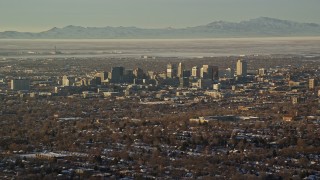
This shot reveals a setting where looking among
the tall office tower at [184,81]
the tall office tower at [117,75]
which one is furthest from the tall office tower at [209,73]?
the tall office tower at [117,75]

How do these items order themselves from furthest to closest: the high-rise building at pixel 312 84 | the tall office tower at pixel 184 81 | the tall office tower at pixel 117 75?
the tall office tower at pixel 117 75 < the tall office tower at pixel 184 81 < the high-rise building at pixel 312 84

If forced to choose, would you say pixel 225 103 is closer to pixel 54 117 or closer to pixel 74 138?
pixel 54 117

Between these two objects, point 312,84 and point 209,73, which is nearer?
point 312,84

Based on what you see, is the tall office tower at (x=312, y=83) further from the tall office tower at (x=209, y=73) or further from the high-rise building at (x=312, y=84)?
the tall office tower at (x=209, y=73)

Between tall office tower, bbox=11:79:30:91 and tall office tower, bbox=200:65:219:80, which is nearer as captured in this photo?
tall office tower, bbox=11:79:30:91

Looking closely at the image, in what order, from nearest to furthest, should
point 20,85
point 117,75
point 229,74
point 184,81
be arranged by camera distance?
point 20,85 < point 184,81 < point 117,75 < point 229,74

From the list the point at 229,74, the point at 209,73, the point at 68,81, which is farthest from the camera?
the point at 229,74

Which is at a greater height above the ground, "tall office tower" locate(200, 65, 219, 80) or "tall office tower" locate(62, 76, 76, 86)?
"tall office tower" locate(200, 65, 219, 80)

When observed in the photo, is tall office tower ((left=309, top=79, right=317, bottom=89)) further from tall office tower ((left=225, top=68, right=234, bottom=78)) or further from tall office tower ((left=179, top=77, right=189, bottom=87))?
tall office tower ((left=225, top=68, right=234, bottom=78))

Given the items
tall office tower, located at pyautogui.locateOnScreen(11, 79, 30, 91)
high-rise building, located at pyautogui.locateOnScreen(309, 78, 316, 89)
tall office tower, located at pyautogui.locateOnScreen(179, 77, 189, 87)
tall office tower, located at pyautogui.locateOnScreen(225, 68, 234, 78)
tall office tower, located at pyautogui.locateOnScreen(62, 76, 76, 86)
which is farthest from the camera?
tall office tower, located at pyautogui.locateOnScreen(225, 68, 234, 78)

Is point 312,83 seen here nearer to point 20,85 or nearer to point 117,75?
point 117,75

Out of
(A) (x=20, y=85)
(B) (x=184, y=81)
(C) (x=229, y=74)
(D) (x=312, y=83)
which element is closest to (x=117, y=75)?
(B) (x=184, y=81)

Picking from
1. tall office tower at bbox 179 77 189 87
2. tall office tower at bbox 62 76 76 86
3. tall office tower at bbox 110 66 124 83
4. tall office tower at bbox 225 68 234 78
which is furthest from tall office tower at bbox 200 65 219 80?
tall office tower at bbox 62 76 76 86
